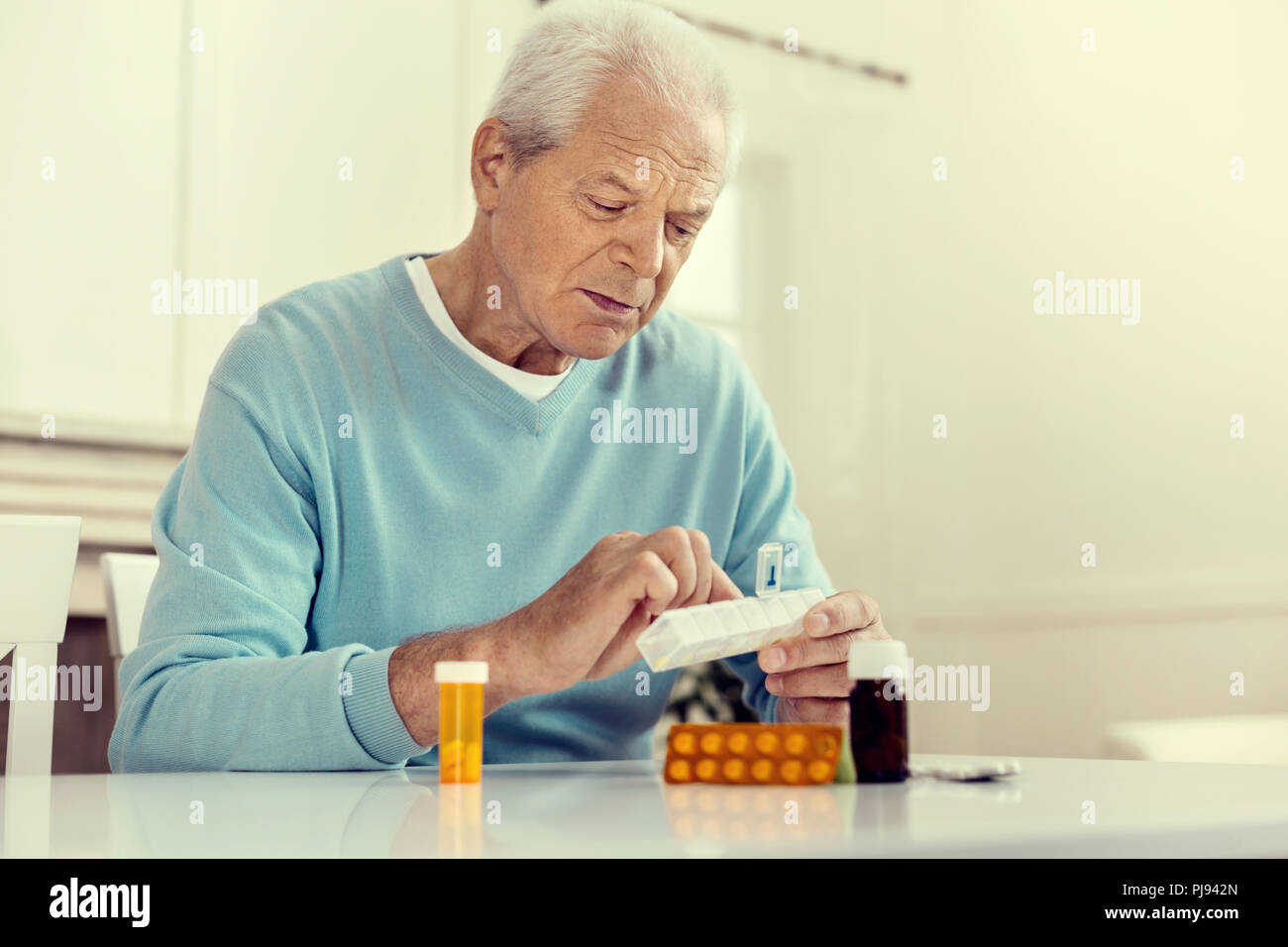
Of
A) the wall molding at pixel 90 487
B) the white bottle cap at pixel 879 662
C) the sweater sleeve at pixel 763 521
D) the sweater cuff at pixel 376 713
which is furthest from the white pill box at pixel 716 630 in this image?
the wall molding at pixel 90 487

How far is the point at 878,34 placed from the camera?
369 cm

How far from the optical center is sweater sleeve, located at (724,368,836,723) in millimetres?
1492

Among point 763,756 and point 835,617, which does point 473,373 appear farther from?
point 763,756

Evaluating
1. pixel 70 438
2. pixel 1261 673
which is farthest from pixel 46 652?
pixel 1261 673

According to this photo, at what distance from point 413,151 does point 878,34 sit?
1.54 m

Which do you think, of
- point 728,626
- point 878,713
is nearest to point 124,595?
A: point 728,626

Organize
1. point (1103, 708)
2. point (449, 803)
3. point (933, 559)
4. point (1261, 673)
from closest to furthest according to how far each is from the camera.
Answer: point (449, 803) → point (1261, 673) → point (1103, 708) → point (933, 559)

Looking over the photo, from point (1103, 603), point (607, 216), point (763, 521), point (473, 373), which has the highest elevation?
point (607, 216)

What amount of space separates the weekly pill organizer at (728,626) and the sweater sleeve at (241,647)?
0.24 m

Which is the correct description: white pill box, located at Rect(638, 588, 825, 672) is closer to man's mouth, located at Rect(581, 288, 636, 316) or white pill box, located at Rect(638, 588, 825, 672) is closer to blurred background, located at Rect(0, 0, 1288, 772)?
man's mouth, located at Rect(581, 288, 636, 316)

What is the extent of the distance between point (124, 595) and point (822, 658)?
2.81 ft

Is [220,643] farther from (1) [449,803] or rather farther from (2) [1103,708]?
(2) [1103,708]

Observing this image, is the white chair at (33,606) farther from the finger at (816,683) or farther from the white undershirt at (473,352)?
the finger at (816,683)

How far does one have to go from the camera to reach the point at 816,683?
1.16 meters
